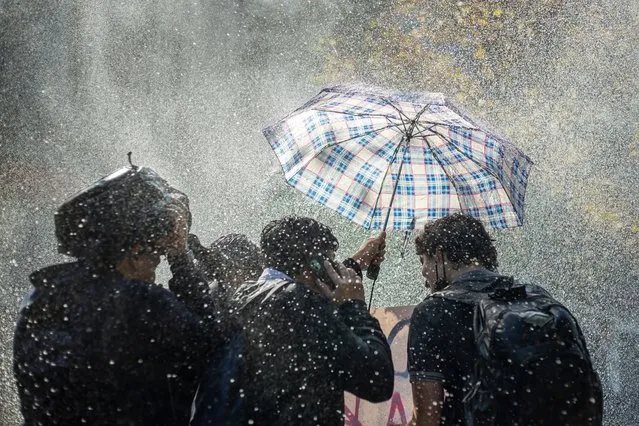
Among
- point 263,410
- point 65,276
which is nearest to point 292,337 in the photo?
point 263,410

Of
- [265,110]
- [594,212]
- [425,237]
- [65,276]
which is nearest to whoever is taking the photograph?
[65,276]

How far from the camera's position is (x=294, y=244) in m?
2.30

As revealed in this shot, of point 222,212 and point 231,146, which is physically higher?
point 231,146

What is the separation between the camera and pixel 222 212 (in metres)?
10.9

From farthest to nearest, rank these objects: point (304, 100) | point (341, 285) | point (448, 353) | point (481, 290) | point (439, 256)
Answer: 1. point (304, 100)
2. point (439, 256)
3. point (481, 290)
4. point (448, 353)
5. point (341, 285)

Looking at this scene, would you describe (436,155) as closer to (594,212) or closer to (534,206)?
(534,206)

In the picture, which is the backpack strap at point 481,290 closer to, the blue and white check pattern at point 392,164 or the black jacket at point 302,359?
the black jacket at point 302,359

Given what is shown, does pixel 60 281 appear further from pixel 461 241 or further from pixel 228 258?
pixel 461 241

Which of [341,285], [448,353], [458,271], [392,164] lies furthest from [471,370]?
[392,164]

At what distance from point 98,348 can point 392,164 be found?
199 cm

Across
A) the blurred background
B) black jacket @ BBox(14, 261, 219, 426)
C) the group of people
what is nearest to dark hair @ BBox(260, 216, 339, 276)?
the group of people

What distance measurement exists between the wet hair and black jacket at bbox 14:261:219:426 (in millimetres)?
629

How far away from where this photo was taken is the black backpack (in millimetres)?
2043

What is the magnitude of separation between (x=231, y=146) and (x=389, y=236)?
5.02 m
